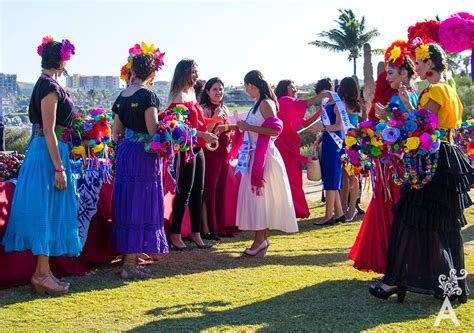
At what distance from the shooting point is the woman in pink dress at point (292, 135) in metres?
8.54

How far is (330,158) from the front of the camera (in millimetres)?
8984

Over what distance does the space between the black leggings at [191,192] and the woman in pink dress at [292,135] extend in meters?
1.82

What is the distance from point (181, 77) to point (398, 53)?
2.40 meters

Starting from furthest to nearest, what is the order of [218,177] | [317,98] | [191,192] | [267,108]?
[218,177]
[317,98]
[191,192]
[267,108]

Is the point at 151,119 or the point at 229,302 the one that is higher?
the point at 151,119

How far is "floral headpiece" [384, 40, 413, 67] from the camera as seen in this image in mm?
5355

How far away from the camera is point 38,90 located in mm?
5113

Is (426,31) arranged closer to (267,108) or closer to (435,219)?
(267,108)

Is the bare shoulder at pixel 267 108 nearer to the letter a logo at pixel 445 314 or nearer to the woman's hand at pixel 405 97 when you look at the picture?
the woman's hand at pixel 405 97

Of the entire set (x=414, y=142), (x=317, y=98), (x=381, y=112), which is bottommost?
(x=414, y=142)

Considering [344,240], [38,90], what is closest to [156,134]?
[38,90]

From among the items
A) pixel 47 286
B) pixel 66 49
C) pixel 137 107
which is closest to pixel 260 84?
pixel 137 107

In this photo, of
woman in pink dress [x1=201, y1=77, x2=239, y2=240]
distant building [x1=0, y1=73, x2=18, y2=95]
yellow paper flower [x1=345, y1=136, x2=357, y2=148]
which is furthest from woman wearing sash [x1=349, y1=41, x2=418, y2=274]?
distant building [x1=0, y1=73, x2=18, y2=95]

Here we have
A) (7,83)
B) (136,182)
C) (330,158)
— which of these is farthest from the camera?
(7,83)
